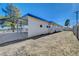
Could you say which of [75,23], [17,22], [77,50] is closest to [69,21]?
[75,23]

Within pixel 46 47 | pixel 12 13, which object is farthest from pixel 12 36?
pixel 46 47

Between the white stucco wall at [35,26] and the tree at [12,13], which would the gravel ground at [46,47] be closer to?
the white stucco wall at [35,26]

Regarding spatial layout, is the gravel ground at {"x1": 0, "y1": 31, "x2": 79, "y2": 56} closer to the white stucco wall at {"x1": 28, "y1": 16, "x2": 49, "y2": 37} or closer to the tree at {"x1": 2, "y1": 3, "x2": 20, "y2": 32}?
the white stucco wall at {"x1": 28, "y1": 16, "x2": 49, "y2": 37}

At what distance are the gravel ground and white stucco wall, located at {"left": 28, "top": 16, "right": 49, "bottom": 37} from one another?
80mm

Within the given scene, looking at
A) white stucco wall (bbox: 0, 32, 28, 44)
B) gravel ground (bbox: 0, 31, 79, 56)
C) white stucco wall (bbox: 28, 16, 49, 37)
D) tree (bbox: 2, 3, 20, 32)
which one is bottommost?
gravel ground (bbox: 0, 31, 79, 56)

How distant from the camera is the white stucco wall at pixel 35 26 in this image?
3.99 meters

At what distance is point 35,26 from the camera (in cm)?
402

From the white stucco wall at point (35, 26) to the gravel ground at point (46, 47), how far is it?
0.26 feet

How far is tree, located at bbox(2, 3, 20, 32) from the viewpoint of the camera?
12.9 feet

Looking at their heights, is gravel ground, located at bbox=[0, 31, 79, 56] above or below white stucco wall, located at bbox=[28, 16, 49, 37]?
below

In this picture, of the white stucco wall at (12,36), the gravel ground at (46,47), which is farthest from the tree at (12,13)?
the gravel ground at (46,47)

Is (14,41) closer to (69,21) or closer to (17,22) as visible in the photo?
(17,22)

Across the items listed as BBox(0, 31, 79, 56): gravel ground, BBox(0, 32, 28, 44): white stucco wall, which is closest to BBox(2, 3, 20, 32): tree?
BBox(0, 32, 28, 44): white stucco wall

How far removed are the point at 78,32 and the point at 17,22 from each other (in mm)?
828
